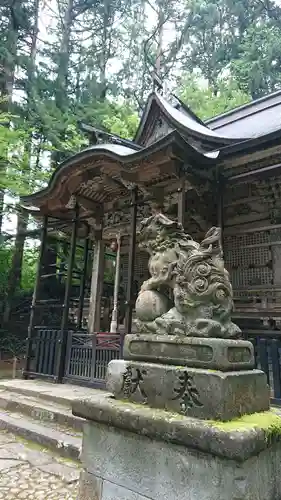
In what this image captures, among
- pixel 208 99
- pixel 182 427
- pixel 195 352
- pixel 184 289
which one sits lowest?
pixel 182 427

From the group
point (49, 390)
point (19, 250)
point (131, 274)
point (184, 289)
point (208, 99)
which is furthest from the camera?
point (208, 99)

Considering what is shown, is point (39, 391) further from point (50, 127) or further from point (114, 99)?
point (114, 99)

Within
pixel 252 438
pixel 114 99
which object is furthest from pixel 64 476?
pixel 114 99

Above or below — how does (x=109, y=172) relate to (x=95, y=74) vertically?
below

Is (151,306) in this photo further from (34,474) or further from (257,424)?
(34,474)

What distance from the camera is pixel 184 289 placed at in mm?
2746

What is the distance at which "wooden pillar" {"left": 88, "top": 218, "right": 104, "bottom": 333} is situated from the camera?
988 cm

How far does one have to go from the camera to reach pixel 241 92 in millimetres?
20062

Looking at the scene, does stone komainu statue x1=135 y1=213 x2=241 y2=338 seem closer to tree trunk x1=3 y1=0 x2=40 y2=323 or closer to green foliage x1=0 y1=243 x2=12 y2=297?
tree trunk x1=3 y1=0 x2=40 y2=323

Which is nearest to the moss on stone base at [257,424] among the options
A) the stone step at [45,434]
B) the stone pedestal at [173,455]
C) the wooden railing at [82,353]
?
the stone pedestal at [173,455]

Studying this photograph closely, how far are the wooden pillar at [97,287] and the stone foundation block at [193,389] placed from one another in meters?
7.13

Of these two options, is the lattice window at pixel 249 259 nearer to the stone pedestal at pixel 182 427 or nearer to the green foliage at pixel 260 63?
the stone pedestal at pixel 182 427

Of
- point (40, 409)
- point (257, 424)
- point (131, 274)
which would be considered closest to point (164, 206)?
point (131, 274)

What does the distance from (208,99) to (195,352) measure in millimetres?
18786
